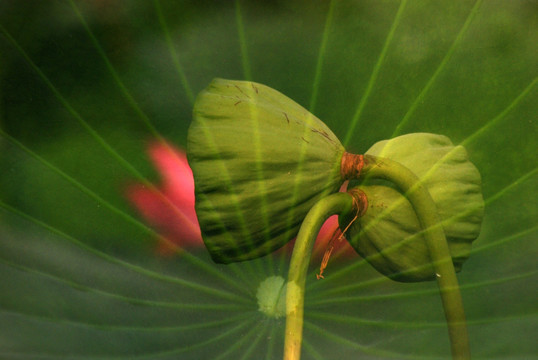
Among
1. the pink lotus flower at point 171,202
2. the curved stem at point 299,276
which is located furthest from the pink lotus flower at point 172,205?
the curved stem at point 299,276

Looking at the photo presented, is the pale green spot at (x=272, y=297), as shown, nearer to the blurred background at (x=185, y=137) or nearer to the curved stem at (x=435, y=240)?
the blurred background at (x=185, y=137)

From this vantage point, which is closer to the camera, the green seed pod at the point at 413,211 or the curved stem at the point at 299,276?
the curved stem at the point at 299,276

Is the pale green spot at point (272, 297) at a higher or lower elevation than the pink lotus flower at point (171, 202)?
lower

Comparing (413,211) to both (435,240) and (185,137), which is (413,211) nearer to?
(435,240)

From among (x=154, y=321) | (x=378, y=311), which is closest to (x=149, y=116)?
(x=154, y=321)

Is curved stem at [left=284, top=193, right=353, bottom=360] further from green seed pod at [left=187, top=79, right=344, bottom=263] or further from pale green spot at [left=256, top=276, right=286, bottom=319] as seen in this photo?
pale green spot at [left=256, top=276, right=286, bottom=319]

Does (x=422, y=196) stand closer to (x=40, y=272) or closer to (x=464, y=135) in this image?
(x=464, y=135)
